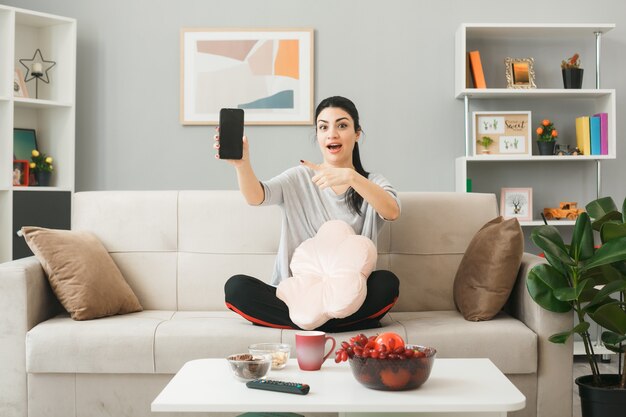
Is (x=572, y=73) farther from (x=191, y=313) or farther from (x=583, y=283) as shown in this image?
(x=191, y=313)

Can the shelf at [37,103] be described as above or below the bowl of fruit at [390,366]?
above

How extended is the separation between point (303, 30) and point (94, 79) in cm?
124

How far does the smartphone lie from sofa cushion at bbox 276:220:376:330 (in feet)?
1.39

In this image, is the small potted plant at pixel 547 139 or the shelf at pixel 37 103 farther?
the small potted plant at pixel 547 139

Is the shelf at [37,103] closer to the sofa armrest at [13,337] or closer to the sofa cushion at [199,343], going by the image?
the sofa armrest at [13,337]

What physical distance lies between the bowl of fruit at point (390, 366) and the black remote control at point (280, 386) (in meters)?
0.15

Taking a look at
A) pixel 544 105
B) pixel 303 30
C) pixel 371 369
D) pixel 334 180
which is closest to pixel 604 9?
pixel 544 105

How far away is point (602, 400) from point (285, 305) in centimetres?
108

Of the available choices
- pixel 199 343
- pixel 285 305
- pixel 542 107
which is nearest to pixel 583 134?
pixel 542 107

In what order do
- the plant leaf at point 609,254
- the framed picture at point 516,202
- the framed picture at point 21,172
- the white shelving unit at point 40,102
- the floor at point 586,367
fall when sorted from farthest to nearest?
1. the framed picture at point 516,202
2. the framed picture at point 21,172
3. the white shelving unit at point 40,102
4. the floor at point 586,367
5. the plant leaf at point 609,254

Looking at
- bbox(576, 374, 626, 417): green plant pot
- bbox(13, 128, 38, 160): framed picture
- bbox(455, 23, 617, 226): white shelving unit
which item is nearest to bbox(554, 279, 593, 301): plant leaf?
bbox(576, 374, 626, 417): green plant pot

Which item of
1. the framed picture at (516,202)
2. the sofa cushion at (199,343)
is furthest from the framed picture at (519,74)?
the sofa cushion at (199,343)

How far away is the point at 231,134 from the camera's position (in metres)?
2.46

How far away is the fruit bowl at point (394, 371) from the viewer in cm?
167
